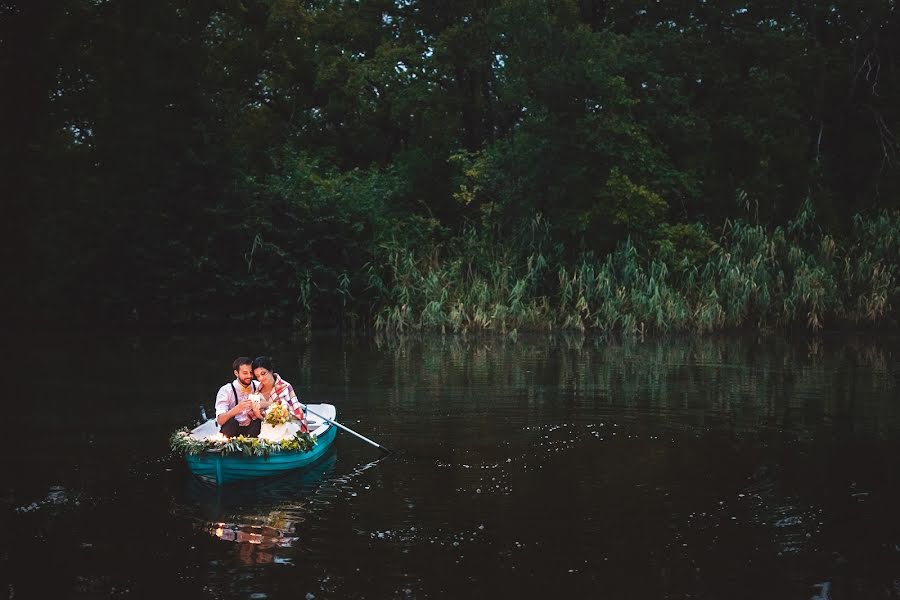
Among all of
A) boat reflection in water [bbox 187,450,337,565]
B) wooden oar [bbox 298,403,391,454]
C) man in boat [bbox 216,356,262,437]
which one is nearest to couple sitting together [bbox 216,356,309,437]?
man in boat [bbox 216,356,262,437]

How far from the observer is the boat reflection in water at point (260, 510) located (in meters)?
7.72

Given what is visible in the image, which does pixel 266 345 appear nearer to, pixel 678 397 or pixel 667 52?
pixel 678 397

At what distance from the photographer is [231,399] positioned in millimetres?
10453

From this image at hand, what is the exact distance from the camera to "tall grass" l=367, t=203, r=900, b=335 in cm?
2414

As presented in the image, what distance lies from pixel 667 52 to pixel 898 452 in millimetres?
19013

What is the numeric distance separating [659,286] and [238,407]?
15860mm

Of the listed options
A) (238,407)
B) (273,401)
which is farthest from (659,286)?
(238,407)

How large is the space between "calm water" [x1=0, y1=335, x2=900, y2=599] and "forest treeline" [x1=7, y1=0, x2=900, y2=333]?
8304 mm

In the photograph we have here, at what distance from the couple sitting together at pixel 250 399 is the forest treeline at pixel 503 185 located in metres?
13.5

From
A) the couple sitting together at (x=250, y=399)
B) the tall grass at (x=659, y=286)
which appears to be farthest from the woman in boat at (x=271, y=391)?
the tall grass at (x=659, y=286)

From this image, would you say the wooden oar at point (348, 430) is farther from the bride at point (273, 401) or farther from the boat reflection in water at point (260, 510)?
the boat reflection in water at point (260, 510)

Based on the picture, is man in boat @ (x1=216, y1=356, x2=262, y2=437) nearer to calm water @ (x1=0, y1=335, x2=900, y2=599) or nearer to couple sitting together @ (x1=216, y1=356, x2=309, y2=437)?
couple sitting together @ (x1=216, y1=356, x2=309, y2=437)

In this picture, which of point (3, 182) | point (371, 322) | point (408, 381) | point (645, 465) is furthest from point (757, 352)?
point (3, 182)

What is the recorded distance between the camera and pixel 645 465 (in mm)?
10430
